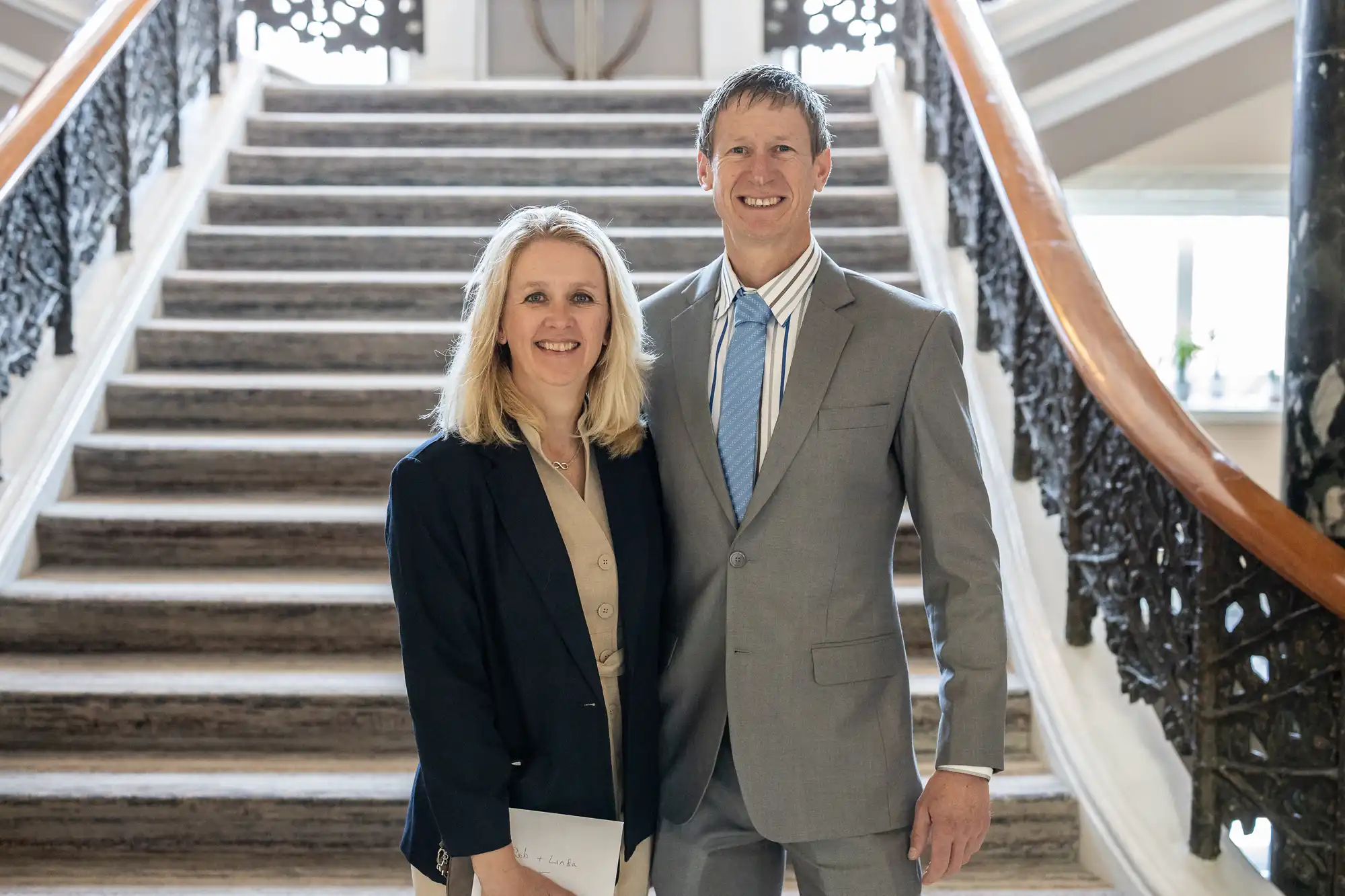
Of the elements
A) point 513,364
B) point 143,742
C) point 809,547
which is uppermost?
point 513,364

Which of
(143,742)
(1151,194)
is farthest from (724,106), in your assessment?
(1151,194)

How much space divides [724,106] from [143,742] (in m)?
2.22

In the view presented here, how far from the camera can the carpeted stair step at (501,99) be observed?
5539 mm

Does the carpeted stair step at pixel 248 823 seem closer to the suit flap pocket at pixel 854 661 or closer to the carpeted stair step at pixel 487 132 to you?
the suit flap pocket at pixel 854 661

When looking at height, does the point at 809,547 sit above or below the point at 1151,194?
below

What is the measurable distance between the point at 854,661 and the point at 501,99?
4.49m

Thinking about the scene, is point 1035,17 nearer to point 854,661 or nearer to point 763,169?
point 763,169

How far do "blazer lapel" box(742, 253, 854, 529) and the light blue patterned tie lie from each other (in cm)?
3

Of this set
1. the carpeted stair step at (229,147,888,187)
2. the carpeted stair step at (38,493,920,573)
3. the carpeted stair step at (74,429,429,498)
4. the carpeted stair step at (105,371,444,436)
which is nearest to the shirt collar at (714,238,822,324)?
the carpeted stair step at (38,493,920,573)

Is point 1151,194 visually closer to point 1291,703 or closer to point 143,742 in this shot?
point 1291,703

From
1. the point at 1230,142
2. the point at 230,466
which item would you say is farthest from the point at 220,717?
the point at 1230,142

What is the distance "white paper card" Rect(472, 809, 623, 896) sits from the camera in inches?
59.8

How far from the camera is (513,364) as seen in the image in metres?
1.61

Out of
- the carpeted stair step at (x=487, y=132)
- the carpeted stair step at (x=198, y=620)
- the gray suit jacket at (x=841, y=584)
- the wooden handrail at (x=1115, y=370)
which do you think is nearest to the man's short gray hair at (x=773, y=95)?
the gray suit jacket at (x=841, y=584)
